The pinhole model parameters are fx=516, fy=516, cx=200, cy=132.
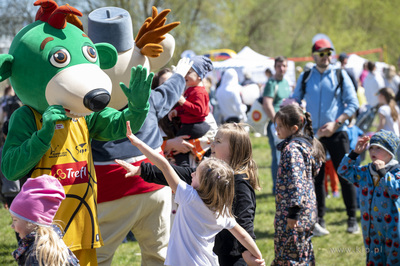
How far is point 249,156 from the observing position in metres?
3.28

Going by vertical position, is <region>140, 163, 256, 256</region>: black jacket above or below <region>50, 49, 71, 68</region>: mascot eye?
below

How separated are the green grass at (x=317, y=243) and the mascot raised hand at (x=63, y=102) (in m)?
2.32

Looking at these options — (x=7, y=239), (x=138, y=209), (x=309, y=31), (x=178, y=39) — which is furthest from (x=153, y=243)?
(x=309, y=31)

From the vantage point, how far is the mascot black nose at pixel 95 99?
286 cm

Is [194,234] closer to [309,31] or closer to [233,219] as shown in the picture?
[233,219]

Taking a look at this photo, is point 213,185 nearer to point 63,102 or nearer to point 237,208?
point 237,208

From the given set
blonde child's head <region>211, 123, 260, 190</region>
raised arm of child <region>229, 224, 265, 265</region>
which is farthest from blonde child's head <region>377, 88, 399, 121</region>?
raised arm of child <region>229, 224, 265, 265</region>

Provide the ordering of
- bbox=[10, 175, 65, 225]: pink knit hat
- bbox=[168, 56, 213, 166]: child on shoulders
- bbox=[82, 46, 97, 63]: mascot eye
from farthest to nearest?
1. bbox=[168, 56, 213, 166]: child on shoulders
2. bbox=[82, 46, 97, 63]: mascot eye
3. bbox=[10, 175, 65, 225]: pink knit hat

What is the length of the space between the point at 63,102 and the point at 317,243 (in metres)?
3.72

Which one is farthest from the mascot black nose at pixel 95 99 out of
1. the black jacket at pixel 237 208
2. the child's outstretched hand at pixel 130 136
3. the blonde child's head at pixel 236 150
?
the blonde child's head at pixel 236 150

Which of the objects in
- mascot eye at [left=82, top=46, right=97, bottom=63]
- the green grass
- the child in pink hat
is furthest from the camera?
the green grass

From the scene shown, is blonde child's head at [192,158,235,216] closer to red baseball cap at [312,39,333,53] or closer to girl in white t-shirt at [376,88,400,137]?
red baseball cap at [312,39,333,53]

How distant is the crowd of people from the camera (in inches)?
107

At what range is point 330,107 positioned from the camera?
5.95 m
